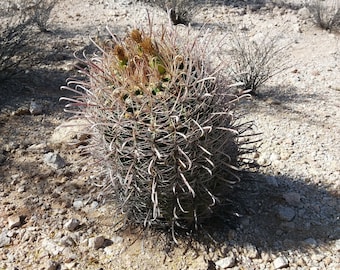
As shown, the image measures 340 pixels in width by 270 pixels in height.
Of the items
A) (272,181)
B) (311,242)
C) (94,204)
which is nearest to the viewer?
(311,242)

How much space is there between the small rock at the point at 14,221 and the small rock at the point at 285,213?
1.66 meters

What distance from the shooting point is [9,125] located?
13.6ft

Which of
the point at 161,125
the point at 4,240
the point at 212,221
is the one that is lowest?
the point at 4,240

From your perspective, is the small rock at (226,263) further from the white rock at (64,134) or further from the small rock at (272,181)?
the white rock at (64,134)

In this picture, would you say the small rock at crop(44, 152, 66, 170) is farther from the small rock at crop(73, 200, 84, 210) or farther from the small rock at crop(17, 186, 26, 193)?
the small rock at crop(73, 200, 84, 210)

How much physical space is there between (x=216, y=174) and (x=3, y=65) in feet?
10.0

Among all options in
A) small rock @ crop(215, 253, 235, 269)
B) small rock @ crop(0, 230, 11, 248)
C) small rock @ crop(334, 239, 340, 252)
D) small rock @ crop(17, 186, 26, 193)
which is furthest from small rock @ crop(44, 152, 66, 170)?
small rock @ crop(334, 239, 340, 252)

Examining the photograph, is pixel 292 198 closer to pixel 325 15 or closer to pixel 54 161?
pixel 54 161

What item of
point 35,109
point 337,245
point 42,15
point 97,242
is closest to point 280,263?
point 337,245

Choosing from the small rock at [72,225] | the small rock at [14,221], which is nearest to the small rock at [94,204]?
the small rock at [72,225]

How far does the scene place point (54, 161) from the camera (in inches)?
142

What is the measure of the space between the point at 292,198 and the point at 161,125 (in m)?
1.38

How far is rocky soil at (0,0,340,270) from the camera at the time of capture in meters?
2.80

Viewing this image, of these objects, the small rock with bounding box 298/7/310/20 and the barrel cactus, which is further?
the small rock with bounding box 298/7/310/20
